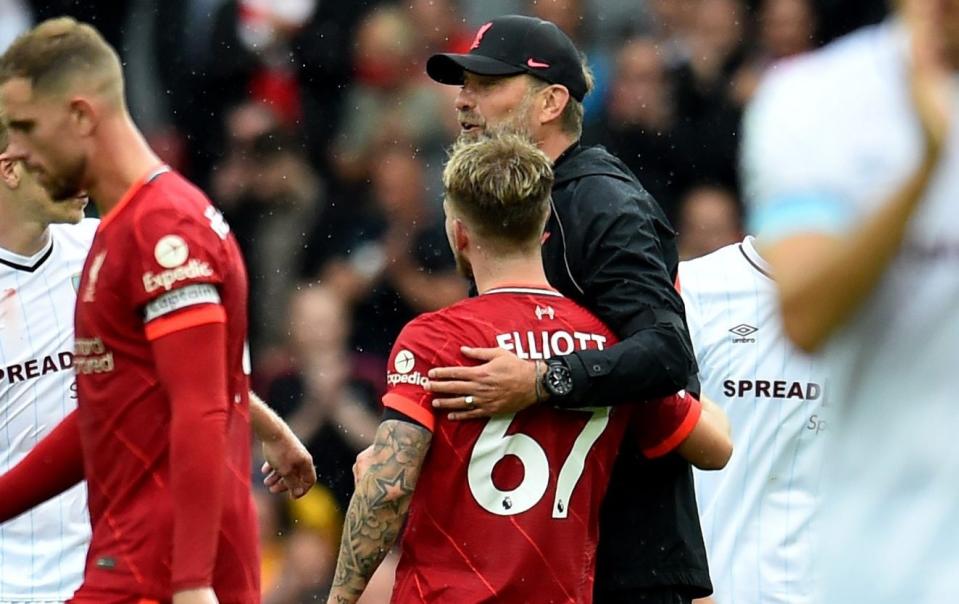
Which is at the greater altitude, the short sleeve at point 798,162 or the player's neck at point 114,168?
→ the short sleeve at point 798,162

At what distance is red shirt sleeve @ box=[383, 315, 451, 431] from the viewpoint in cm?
450

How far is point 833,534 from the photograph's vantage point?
106 inches

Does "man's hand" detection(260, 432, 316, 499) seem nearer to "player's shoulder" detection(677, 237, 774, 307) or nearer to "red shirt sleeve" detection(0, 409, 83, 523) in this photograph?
"red shirt sleeve" detection(0, 409, 83, 523)

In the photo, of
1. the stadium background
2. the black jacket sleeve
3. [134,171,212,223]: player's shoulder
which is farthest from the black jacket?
the stadium background

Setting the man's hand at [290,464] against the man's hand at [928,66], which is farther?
the man's hand at [290,464]

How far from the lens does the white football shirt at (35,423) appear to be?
232 inches

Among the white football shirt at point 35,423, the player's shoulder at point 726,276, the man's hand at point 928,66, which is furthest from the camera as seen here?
the player's shoulder at point 726,276

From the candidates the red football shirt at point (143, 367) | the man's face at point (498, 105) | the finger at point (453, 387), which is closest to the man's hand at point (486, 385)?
the finger at point (453, 387)

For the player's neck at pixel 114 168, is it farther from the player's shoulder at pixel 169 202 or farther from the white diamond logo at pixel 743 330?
the white diamond logo at pixel 743 330

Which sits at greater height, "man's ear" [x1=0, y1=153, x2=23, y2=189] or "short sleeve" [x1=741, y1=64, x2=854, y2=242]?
"short sleeve" [x1=741, y1=64, x2=854, y2=242]

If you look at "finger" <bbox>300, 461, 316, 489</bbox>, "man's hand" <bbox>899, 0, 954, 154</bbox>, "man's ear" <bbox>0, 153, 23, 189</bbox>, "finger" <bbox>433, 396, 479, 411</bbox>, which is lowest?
"finger" <bbox>300, 461, 316, 489</bbox>

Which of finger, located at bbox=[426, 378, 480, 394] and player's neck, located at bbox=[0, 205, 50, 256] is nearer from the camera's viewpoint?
finger, located at bbox=[426, 378, 480, 394]

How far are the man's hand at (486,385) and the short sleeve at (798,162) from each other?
1944 mm

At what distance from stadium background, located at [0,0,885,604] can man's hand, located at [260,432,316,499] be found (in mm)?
3907
